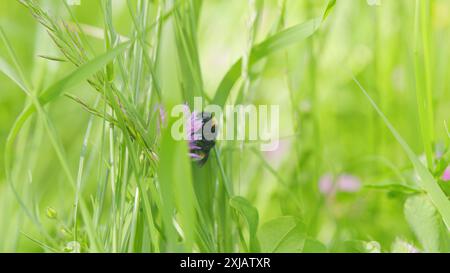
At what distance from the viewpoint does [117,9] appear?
1328 millimetres

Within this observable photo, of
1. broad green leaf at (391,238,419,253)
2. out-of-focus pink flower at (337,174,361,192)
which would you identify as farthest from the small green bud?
out-of-focus pink flower at (337,174,361,192)

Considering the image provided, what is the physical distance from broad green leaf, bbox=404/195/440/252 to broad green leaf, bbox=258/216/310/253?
112mm

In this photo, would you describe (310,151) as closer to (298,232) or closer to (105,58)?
(298,232)

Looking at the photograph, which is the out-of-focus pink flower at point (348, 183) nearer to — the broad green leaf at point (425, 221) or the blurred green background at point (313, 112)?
the blurred green background at point (313, 112)

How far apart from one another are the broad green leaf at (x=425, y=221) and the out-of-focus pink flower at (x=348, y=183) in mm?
509

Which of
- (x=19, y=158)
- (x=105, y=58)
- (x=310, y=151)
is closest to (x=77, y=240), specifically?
(x=105, y=58)

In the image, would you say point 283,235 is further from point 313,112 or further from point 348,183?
point 348,183

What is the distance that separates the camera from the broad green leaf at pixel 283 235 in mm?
670

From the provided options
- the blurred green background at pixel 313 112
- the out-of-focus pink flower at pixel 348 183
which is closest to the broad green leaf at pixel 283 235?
the blurred green background at pixel 313 112

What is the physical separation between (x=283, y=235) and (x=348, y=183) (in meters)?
0.60

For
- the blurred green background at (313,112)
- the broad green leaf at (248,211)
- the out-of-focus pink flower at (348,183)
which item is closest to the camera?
the broad green leaf at (248,211)

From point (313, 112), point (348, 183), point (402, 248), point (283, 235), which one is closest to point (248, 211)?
point (283, 235)

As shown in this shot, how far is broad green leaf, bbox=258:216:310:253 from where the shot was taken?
0.67 m

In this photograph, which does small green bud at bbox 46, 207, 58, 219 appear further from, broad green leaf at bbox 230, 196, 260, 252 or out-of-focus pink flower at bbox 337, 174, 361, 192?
out-of-focus pink flower at bbox 337, 174, 361, 192
